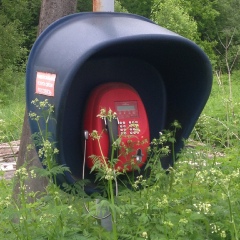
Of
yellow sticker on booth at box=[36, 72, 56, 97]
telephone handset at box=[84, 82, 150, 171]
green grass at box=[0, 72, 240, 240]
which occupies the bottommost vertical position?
green grass at box=[0, 72, 240, 240]

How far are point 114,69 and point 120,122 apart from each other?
41 centimetres

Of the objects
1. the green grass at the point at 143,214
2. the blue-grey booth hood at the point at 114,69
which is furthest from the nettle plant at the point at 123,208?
the blue-grey booth hood at the point at 114,69

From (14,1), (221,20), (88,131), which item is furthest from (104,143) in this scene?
(221,20)

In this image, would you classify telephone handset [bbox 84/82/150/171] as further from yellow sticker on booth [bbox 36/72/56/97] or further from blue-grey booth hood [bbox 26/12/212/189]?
yellow sticker on booth [bbox 36/72/56/97]

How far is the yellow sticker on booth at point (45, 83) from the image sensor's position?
3475 mm

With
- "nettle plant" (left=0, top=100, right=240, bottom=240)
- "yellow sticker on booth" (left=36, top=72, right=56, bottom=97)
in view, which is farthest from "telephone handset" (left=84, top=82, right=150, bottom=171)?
"yellow sticker on booth" (left=36, top=72, right=56, bottom=97)

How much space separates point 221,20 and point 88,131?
168 ft

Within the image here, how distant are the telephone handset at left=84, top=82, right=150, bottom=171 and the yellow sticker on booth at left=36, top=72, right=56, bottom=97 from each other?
27 centimetres

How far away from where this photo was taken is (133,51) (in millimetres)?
3938

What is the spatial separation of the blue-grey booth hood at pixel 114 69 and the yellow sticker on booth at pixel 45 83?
0.07ft

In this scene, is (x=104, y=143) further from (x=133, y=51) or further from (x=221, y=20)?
(x=221, y=20)

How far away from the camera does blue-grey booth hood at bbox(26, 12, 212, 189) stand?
3463 mm

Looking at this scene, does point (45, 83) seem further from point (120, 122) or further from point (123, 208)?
point (123, 208)

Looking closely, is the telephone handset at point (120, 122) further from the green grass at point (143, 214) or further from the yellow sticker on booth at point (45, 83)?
the yellow sticker on booth at point (45, 83)
